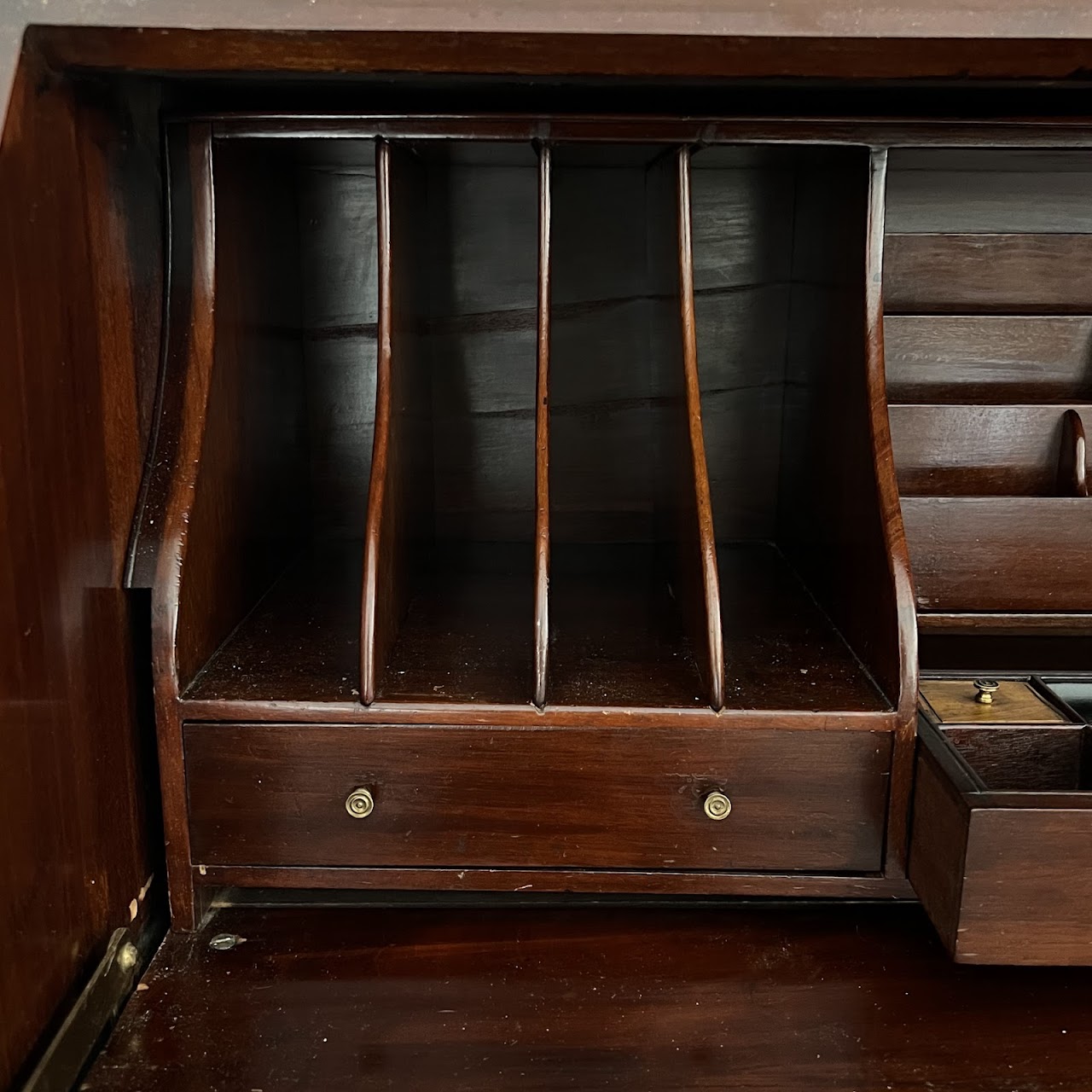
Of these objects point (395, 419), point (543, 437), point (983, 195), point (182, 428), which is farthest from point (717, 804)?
point (983, 195)

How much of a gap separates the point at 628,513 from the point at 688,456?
1.61 ft

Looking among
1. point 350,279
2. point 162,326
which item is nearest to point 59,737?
point 162,326

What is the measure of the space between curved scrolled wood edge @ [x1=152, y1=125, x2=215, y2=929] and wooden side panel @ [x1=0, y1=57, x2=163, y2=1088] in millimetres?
34

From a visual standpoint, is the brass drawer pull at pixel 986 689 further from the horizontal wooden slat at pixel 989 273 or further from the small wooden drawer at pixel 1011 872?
the horizontal wooden slat at pixel 989 273

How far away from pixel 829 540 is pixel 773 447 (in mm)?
334

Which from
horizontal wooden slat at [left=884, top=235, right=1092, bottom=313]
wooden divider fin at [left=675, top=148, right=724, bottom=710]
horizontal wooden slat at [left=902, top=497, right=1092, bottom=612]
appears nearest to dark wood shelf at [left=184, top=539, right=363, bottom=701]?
wooden divider fin at [left=675, top=148, right=724, bottom=710]

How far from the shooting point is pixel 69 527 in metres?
0.97

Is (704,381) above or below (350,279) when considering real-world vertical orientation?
below

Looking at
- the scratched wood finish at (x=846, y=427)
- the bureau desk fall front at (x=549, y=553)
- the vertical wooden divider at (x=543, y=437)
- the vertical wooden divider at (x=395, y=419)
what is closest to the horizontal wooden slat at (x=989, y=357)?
the bureau desk fall front at (x=549, y=553)

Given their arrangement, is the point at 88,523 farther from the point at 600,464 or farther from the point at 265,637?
the point at 600,464

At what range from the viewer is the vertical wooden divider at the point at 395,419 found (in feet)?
3.47

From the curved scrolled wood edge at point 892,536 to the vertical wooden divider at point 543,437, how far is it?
0.34m

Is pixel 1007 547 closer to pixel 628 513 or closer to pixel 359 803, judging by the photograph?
pixel 628 513

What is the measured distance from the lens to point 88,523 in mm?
1012
